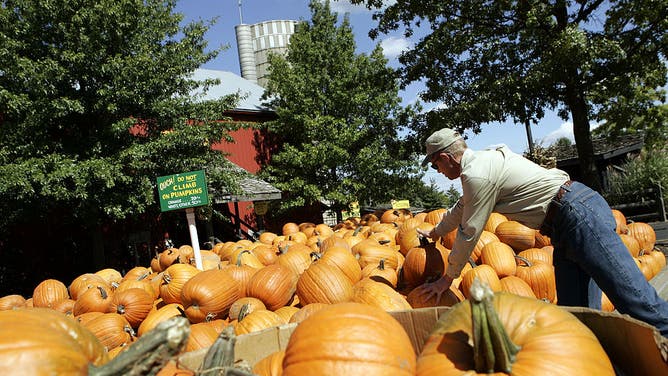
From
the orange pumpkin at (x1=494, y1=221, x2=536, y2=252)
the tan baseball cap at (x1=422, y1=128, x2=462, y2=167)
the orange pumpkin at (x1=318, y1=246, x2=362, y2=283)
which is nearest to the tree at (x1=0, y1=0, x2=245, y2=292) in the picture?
the orange pumpkin at (x1=318, y1=246, x2=362, y2=283)

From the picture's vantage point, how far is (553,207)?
275cm

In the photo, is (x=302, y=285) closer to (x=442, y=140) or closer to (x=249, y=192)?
(x=442, y=140)

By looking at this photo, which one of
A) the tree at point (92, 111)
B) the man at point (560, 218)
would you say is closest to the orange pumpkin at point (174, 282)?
the man at point (560, 218)

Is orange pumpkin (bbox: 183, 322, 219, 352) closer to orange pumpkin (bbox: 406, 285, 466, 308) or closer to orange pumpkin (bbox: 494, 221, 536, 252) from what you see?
orange pumpkin (bbox: 406, 285, 466, 308)

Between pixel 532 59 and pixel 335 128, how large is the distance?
771cm

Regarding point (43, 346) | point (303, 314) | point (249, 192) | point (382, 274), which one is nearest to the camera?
point (43, 346)

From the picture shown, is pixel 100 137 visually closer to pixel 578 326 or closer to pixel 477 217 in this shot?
pixel 477 217

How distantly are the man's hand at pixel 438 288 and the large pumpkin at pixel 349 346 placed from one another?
1.78 meters

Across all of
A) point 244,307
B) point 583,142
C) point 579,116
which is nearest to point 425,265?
point 244,307

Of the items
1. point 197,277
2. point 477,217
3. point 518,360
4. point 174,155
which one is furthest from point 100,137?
point 518,360

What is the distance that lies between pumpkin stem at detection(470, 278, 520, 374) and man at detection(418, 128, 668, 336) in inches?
58.0

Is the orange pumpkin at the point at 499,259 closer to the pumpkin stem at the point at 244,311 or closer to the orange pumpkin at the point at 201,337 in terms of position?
the pumpkin stem at the point at 244,311

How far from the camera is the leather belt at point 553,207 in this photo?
2.71m

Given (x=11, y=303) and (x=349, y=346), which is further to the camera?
(x=11, y=303)
